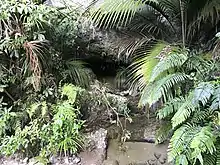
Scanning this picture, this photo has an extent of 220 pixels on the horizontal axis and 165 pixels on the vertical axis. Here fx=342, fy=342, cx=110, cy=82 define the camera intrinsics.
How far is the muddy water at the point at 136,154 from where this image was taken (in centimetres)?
285

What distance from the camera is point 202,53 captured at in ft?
10.1

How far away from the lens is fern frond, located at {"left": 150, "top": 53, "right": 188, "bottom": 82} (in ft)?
8.59

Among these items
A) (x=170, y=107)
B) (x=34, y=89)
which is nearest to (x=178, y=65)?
(x=170, y=107)

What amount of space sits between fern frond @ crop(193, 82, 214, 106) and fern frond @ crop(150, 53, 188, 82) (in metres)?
0.37

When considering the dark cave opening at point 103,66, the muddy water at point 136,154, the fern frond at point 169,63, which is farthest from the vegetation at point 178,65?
the dark cave opening at point 103,66

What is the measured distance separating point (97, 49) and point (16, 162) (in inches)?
63.9

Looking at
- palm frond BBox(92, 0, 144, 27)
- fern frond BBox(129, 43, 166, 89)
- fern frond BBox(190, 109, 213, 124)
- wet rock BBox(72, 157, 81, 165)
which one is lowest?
wet rock BBox(72, 157, 81, 165)

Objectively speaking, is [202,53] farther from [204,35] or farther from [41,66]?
[41,66]

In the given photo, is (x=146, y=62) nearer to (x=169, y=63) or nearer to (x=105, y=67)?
(x=169, y=63)

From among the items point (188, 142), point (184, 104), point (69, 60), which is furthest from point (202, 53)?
point (69, 60)

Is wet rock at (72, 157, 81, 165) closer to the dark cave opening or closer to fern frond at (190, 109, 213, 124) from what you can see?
fern frond at (190, 109, 213, 124)

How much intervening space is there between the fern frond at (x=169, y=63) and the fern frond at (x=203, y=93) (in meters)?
0.37

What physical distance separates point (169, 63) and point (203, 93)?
1.47 ft

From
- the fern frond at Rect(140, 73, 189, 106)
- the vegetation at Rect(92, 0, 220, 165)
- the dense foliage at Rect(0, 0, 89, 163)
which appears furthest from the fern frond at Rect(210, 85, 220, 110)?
the dense foliage at Rect(0, 0, 89, 163)
